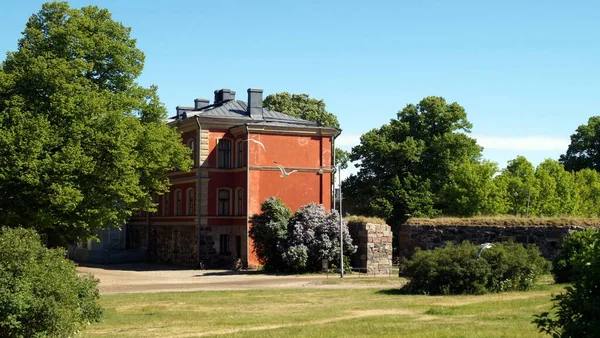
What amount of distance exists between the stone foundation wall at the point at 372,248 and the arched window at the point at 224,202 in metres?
10.0

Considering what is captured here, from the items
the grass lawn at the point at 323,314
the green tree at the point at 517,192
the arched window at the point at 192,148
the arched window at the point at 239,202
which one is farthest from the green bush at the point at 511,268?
the green tree at the point at 517,192

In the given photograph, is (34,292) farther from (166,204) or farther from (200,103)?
(200,103)

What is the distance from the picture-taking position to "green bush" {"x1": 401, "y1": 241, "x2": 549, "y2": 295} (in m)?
24.2

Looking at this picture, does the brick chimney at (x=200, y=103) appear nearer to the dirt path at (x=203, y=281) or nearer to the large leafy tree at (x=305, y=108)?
the large leafy tree at (x=305, y=108)

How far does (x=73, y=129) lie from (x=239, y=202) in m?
17.5

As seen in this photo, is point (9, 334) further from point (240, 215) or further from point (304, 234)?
point (240, 215)

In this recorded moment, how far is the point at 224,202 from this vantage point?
50.4 meters

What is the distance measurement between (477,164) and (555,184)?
7.46 m

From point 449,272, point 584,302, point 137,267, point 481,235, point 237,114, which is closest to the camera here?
point 584,302

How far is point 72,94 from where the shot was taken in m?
34.2

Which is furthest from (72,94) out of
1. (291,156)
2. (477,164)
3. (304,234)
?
(477,164)

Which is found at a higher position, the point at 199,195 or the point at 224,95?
the point at 224,95

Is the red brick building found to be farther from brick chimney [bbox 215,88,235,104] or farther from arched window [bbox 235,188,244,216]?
brick chimney [bbox 215,88,235,104]

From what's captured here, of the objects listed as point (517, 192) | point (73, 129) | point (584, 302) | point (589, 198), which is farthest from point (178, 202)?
point (584, 302)
